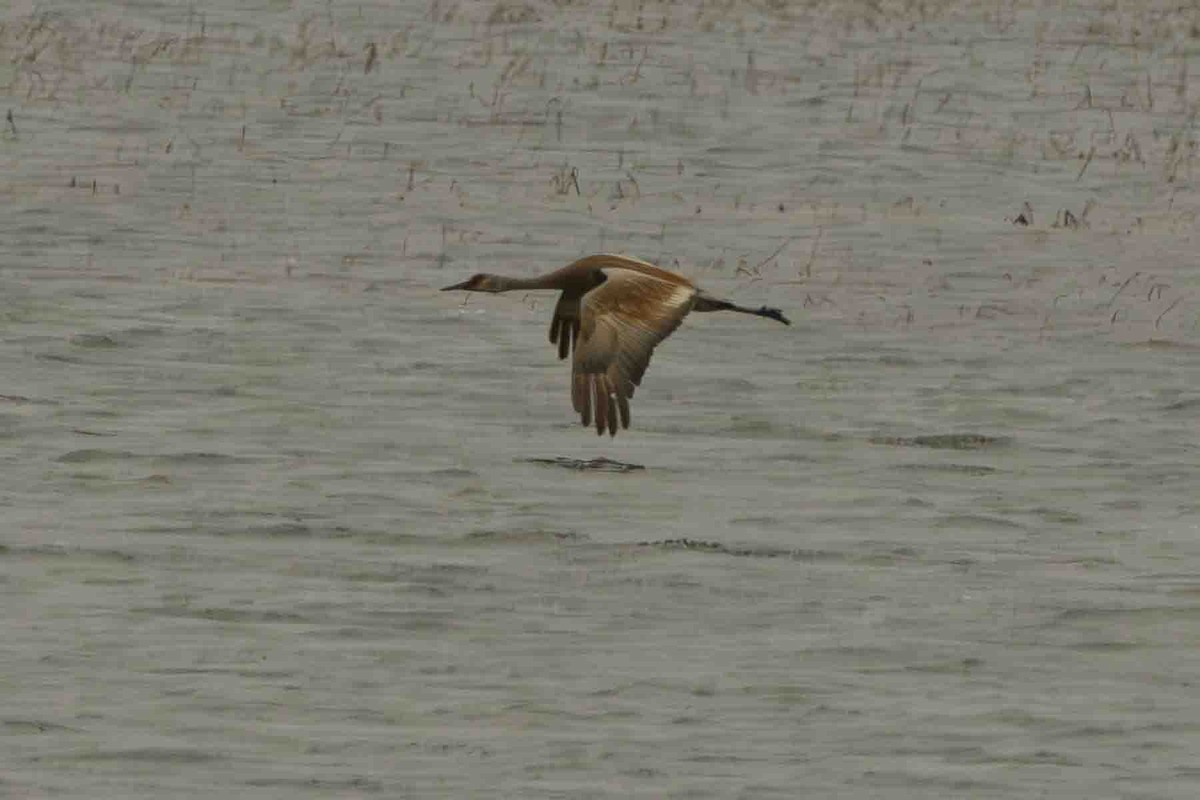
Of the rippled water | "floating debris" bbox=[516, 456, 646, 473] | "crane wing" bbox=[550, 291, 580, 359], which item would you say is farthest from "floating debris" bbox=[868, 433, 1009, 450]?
"crane wing" bbox=[550, 291, 580, 359]

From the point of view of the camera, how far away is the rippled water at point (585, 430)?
8.99m

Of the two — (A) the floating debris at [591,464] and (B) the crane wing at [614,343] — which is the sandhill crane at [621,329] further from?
(A) the floating debris at [591,464]

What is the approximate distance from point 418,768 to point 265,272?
946 cm

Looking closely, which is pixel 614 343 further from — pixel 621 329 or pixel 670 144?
pixel 670 144

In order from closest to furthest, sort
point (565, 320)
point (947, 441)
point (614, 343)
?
point (614, 343) < point (947, 441) < point (565, 320)

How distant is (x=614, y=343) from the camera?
12781 mm

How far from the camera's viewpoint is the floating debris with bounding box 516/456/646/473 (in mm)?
13117

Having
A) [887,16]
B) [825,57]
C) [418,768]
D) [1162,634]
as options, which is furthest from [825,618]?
[887,16]

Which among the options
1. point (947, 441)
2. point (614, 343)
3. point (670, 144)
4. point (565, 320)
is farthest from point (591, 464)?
point (670, 144)

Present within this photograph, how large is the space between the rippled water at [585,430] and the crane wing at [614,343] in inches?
12.8

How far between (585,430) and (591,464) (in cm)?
81

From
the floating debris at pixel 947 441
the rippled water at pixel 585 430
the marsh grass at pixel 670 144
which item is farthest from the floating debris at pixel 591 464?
the marsh grass at pixel 670 144

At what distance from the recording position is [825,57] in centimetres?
2702

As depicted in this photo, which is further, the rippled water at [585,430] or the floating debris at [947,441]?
the floating debris at [947,441]
